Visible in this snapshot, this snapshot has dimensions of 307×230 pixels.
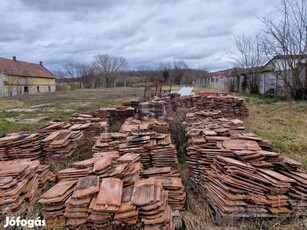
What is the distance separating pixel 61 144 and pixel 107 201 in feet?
8.73

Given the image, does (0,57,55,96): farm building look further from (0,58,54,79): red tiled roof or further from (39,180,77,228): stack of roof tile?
(39,180,77,228): stack of roof tile

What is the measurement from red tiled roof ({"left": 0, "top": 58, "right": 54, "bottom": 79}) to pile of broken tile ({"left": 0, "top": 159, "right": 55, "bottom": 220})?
37248 mm

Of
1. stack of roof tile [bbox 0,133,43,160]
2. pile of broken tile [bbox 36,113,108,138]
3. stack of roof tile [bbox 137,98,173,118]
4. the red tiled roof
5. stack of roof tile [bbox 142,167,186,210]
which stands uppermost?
the red tiled roof

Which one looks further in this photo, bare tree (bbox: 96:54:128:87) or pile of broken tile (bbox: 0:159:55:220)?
bare tree (bbox: 96:54:128:87)

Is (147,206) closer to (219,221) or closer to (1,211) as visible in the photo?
(219,221)

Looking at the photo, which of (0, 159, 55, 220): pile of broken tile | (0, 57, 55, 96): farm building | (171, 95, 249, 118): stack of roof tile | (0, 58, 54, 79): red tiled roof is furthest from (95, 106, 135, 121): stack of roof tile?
(0, 58, 54, 79): red tiled roof

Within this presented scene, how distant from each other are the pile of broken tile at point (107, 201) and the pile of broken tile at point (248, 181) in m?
0.60

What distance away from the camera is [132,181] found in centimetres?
322

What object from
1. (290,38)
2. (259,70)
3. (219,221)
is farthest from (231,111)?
(259,70)

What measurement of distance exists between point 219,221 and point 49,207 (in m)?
2.07

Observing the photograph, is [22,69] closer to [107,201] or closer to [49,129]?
[49,129]

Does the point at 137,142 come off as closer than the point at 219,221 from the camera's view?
No

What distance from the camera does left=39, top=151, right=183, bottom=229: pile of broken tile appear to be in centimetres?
253

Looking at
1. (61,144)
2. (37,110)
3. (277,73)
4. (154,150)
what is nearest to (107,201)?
(154,150)
